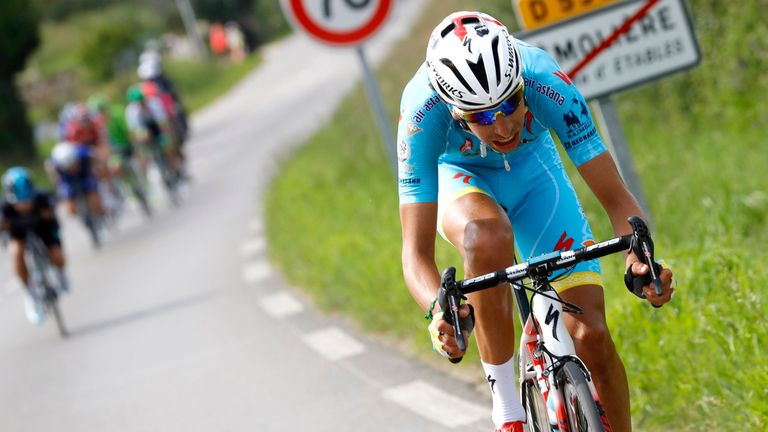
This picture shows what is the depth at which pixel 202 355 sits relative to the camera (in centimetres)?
989

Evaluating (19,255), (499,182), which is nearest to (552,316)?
(499,182)

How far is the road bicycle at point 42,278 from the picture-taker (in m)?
12.7

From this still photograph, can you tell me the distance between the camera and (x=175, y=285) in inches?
544

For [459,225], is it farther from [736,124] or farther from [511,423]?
[736,124]

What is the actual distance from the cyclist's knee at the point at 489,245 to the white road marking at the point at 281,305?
6.25 meters

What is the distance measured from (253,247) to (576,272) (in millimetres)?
10588

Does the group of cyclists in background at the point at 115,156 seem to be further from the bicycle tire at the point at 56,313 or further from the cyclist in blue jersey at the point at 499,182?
the cyclist in blue jersey at the point at 499,182

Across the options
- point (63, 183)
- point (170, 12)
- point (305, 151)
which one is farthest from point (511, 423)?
point (170, 12)

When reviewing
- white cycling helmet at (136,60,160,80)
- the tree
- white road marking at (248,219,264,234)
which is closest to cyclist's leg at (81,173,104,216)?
white road marking at (248,219,264,234)

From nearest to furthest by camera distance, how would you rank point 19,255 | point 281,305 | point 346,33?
point 346,33, point 281,305, point 19,255

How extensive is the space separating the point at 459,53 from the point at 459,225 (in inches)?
26.4

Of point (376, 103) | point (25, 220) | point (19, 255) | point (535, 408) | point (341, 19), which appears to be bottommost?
point (19, 255)

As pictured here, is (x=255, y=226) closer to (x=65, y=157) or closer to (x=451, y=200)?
(x=65, y=157)

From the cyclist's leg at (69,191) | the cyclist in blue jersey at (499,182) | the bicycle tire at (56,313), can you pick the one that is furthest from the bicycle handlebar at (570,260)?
the cyclist's leg at (69,191)
